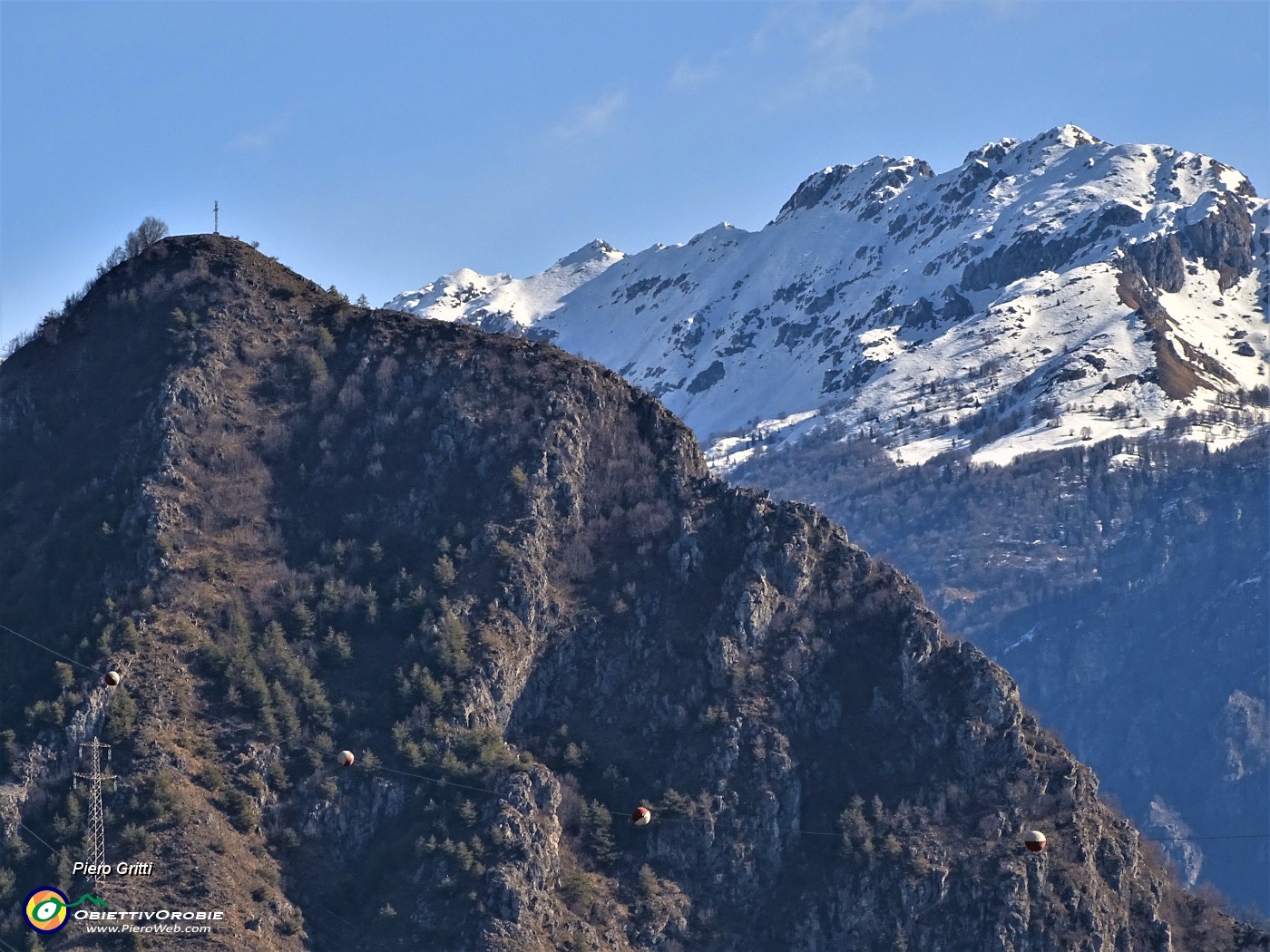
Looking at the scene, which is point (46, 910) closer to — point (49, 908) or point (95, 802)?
point (49, 908)

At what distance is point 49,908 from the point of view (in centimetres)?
A: 12012

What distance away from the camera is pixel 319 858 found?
131 m

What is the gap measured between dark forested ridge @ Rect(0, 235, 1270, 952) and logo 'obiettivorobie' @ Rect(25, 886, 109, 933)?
1.02 m

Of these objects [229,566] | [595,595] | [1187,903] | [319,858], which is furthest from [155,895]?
[1187,903]

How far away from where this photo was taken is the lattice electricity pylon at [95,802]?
12287 cm

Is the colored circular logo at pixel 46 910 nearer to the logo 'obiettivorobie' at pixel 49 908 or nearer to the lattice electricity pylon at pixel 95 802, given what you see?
the logo 'obiettivorobie' at pixel 49 908

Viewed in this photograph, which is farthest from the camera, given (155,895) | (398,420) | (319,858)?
(398,420)

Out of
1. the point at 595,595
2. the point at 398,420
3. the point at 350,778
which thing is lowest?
the point at 350,778

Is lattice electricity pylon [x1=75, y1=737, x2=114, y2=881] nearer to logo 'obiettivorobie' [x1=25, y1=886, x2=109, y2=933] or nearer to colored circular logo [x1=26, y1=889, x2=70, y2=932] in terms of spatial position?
logo 'obiettivorobie' [x1=25, y1=886, x2=109, y2=933]

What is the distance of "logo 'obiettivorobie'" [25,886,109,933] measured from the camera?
392 feet

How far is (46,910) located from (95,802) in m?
7.13

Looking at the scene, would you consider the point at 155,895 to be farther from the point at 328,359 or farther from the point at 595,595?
the point at 328,359

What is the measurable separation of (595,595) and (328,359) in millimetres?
29548

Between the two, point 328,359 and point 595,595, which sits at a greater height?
point 328,359
